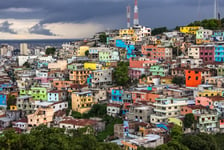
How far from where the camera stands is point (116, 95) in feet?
97.5

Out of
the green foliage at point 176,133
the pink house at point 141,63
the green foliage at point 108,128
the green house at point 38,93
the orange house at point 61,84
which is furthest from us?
the pink house at point 141,63

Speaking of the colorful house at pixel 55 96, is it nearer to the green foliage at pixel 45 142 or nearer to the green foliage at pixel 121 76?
the green foliage at pixel 121 76

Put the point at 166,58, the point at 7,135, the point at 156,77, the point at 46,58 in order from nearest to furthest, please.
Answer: the point at 7,135 < the point at 156,77 < the point at 166,58 < the point at 46,58

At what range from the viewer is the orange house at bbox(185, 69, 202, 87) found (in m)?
29.5

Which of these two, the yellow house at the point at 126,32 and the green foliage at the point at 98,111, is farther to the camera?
the yellow house at the point at 126,32


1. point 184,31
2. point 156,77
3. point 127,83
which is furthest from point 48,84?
point 184,31

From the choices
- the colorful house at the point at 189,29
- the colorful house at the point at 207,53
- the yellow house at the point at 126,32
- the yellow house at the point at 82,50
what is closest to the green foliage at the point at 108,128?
the colorful house at the point at 207,53

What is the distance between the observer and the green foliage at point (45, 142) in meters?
15.6

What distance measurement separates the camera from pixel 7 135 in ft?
51.8

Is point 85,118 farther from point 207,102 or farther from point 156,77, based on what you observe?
point 207,102

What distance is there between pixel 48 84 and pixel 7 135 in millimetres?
18217

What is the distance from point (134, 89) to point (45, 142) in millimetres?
13983

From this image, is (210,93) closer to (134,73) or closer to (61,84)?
(134,73)

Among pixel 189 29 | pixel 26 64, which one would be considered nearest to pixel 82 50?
pixel 26 64
